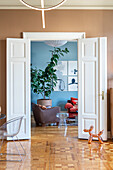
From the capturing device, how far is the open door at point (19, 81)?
16.1 feet

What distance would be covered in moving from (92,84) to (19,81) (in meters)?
1.63

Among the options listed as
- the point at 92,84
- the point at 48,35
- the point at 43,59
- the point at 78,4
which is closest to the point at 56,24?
the point at 48,35

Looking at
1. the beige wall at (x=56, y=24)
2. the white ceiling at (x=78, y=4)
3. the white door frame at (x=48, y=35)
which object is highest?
the white ceiling at (x=78, y=4)

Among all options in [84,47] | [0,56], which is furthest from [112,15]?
[0,56]

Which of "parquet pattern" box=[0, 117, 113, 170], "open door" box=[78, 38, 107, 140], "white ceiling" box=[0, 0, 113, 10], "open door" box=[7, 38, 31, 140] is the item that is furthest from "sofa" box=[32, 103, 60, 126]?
"white ceiling" box=[0, 0, 113, 10]

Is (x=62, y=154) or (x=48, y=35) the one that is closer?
(x=62, y=154)

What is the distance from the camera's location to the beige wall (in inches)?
199

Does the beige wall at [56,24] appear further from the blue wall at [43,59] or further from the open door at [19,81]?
the blue wall at [43,59]

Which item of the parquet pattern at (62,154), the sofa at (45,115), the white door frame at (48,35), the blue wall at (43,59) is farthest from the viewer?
the blue wall at (43,59)

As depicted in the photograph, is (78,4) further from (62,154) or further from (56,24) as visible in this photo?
(62,154)

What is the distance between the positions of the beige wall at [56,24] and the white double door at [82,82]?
0.79 ft

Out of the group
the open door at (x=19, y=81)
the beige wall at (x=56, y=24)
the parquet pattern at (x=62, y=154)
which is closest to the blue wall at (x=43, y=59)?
the parquet pattern at (x=62, y=154)

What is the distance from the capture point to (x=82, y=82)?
4949mm

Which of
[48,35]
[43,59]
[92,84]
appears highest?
[48,35]
